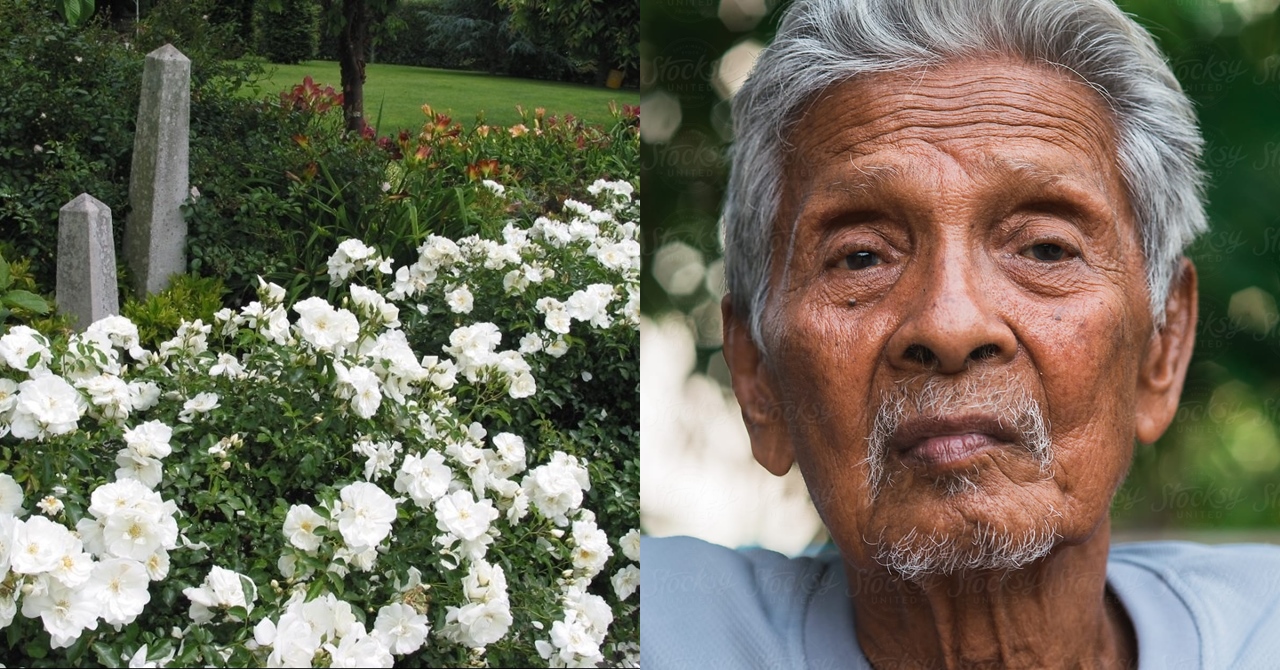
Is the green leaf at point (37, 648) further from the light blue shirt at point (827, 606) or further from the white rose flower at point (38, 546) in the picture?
the light blue shirt at point (827, 606)

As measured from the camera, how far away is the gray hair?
1.57m

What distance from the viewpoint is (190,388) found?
285cm

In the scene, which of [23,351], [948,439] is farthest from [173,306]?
[948,439]

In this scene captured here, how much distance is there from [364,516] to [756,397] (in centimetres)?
98

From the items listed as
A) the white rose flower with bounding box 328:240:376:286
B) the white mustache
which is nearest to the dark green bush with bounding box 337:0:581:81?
the white rose flower with bounding box 328:240:376:286

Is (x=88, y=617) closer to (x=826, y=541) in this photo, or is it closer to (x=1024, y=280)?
(x=826, y=541)

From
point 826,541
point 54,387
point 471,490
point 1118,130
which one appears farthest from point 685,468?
point 54,387

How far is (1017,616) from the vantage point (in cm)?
165

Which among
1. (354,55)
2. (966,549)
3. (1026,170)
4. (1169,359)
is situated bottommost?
(354,55)

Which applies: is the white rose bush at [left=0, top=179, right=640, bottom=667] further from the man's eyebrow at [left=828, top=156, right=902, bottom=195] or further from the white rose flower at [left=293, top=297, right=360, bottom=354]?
the man's eyebrow at [left=828, top=156, right=902, bottom=195]

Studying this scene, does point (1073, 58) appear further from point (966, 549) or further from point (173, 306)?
point (173, 306)

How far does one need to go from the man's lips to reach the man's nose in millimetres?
77

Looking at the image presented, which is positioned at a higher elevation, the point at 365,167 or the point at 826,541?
the point at 826,541

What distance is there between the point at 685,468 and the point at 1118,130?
849mm
